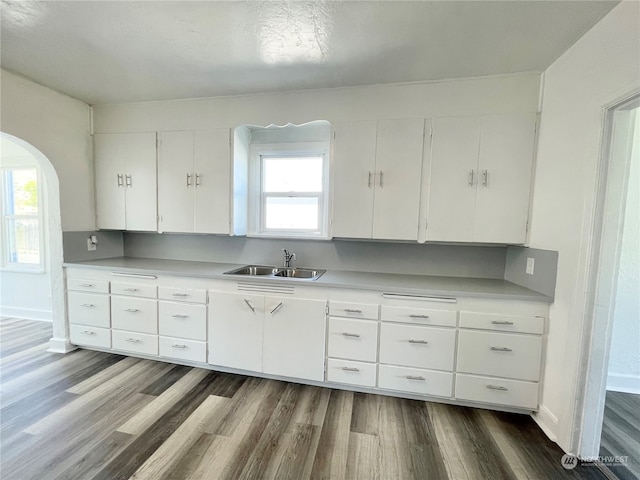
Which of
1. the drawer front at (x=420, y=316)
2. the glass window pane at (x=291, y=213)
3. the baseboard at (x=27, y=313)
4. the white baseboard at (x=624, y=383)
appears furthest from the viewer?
the baseboard at (x=27, y=313)

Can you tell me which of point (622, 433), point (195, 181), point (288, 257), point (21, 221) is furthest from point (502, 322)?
point (21, 221)

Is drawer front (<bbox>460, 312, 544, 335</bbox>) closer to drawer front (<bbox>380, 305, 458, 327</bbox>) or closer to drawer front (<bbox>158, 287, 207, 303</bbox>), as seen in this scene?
drawer front (<bbox>380, 305, 458, 327</bbox>)

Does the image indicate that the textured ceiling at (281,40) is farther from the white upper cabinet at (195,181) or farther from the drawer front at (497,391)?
the drawer front at (497,391)

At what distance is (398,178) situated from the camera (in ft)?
7.61

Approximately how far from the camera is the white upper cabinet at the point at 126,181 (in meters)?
2.81

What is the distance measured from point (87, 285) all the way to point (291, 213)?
216cm

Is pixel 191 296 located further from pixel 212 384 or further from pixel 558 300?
pixel 558 300

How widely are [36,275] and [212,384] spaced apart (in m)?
3.24

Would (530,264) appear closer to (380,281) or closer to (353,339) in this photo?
(380,281)

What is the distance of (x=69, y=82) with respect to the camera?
244cm

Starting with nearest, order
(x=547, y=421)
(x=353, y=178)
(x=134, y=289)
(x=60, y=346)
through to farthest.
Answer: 1. (x=547, y=421)
2. (x=353, y=178)
3. (x=134, y=289)
4. (x=60, y=346)

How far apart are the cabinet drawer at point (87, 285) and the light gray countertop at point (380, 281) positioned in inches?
6.1

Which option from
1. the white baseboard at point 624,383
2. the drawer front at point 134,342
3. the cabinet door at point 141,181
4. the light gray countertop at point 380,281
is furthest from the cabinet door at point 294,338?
the white baseboard at point 624,383

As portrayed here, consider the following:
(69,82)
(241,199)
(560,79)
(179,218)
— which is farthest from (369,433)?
(69,82)
